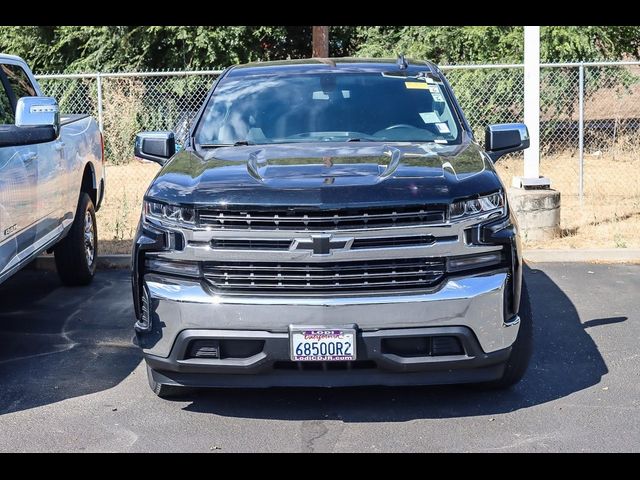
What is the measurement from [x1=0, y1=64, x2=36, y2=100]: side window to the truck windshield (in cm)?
198

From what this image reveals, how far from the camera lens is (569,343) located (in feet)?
20.8

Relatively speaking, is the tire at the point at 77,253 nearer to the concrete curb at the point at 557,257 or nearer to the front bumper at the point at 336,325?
the concrete curb at the point at 557,257

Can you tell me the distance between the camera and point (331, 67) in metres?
6.57

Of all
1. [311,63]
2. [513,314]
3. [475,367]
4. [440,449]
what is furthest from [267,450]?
[311,63]

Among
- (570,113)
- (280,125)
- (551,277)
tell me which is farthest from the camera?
(570,113)

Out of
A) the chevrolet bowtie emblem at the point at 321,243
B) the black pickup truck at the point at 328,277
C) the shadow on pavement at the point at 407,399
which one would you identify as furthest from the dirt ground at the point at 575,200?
the chevrolet bowtie emblem at the point at 321,243

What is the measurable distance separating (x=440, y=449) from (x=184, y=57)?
16.5 m

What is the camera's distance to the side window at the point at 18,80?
742 centimetres

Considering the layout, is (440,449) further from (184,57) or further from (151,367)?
(184,57)

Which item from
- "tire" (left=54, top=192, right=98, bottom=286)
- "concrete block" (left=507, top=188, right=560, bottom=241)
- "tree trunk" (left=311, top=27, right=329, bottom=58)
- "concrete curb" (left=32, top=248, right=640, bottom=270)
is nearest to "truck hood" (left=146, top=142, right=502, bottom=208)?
"tire" (left=54, top=192, right=98, bottom=286)

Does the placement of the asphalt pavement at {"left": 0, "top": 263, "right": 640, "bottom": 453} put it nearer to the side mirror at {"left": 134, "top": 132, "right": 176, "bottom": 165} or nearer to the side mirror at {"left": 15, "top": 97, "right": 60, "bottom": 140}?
the side mirror at {"left": 134, "top": 132, "right": 176, "bottom": 165}

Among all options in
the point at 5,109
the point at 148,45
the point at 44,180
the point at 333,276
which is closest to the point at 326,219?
the point at 333,276

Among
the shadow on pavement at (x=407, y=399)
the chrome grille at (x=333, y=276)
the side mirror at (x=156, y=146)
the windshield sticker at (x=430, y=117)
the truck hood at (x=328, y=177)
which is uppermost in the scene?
the windshield sticker at (x=430, y=117)

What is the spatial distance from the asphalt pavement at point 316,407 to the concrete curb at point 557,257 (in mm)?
2220
